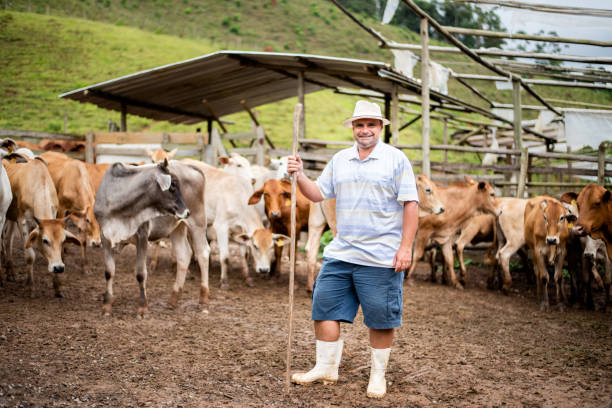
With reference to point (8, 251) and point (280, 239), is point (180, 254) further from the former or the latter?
point (8, 251)

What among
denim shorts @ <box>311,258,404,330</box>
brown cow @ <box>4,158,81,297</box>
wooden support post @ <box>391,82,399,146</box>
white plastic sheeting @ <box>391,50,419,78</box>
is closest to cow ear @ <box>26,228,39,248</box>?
brown cow @ <box>4,158,81,297</box>

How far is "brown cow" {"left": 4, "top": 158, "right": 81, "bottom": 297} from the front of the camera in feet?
23.6

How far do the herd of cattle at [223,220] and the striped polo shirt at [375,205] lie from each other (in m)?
3.16

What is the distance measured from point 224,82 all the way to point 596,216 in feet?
37.5

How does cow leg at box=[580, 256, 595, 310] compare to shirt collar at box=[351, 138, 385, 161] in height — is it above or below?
below

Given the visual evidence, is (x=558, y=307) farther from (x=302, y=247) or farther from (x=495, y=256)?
(x=302, y=247)

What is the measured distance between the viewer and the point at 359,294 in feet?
14.4

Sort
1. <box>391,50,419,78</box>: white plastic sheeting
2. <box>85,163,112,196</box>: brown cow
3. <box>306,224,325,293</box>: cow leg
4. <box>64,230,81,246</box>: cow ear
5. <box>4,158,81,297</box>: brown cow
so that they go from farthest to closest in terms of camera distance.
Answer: <box>391,50,419,78</box>: white plastic sheeting → <box>85,163,112,196</box>: brown cow → <box>306,224,325,293</box>: cow leg → <box>64,230,81,246</box>: cow ear → <box>4,158,81,297</box>: brown cow

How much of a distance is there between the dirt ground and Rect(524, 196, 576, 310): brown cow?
1.64ft

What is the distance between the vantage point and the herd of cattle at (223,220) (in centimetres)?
702

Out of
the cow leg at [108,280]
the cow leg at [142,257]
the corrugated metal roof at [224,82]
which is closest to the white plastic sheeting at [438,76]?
the corrugated metal roof at [224,82]

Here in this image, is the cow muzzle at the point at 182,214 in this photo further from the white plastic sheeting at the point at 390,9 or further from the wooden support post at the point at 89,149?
the wooden support post at the point at 89,149

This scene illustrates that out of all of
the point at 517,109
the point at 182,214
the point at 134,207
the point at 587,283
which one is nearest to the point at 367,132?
the point at 182,214

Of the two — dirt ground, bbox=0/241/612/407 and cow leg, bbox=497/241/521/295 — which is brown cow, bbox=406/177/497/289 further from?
dirt ground, bbox=0/241/612/407
